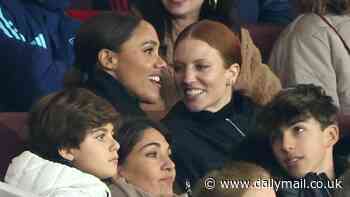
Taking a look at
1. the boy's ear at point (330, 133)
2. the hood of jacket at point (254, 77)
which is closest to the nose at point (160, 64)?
the hood of jacket at point (254, 77)

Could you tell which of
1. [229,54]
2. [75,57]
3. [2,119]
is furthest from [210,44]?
[2,119]

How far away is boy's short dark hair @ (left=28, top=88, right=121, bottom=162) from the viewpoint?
4000 mm

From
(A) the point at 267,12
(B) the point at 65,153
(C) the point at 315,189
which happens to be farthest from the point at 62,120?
(A) the point at 267,12

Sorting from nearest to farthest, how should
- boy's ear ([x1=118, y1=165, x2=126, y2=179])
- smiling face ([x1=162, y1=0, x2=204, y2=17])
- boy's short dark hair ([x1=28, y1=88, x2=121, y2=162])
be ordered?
boy's short dark hair ([x1=28, y1=88, x2=121, y2=162])
boy's ear ([x1=118, y1=165, x2=126, y2=179])
smiling face ([x1=162, y1=0, x2=204, y2=17])

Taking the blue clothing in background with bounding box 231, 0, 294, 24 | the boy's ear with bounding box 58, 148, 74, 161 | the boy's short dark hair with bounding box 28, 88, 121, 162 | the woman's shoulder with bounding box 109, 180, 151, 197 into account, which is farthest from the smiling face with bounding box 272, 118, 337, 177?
the blue clothing in background with bounding box 231, 0, 294, 24

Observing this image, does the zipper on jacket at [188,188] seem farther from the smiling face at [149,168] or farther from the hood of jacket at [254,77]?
the hood of jacket at [254,77]

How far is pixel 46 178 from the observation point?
390 cm

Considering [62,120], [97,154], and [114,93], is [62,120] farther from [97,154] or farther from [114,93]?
[114,93]

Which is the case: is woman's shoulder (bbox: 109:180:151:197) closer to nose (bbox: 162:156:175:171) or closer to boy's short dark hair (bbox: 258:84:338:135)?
nose (bbox: 162:156:175:171)

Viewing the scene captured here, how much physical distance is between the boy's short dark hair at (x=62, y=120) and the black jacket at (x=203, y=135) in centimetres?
33

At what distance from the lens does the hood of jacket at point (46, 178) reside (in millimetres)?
3879

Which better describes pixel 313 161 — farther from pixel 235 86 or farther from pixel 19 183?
pixel 19 183

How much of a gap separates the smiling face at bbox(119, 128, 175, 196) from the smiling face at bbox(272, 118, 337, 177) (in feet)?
1.21

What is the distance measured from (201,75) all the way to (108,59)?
294mm
